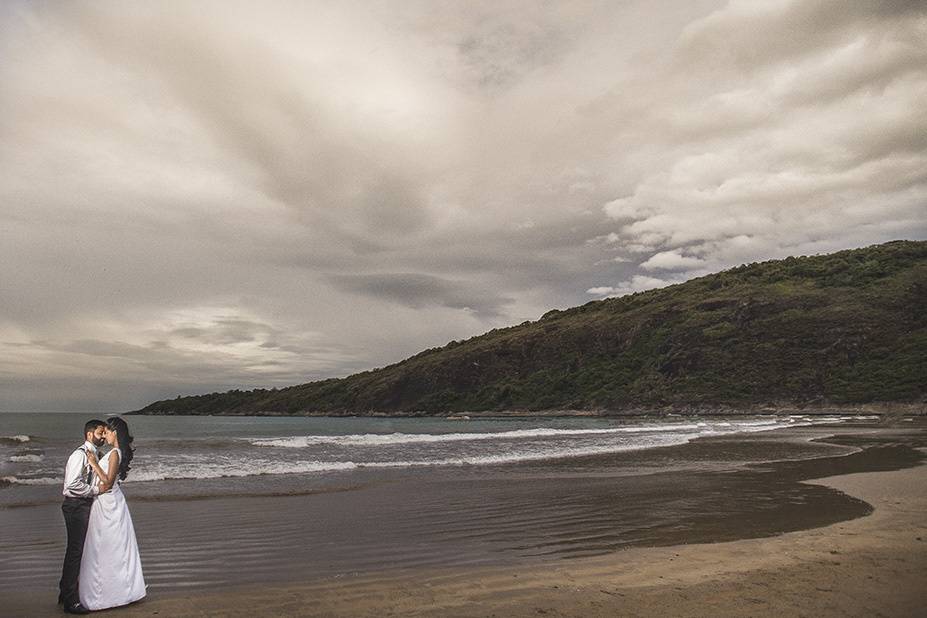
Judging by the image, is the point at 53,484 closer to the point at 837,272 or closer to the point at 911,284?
the point at 911,284

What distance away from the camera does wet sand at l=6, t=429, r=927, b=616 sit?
6.22 metres

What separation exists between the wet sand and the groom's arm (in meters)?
1.32

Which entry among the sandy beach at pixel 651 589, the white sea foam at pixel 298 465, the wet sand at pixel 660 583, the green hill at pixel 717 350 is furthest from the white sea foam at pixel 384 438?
the green hill at pixel 717 350

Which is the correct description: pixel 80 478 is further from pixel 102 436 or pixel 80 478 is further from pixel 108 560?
pixel 108 560

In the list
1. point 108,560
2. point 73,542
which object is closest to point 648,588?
point 108,560

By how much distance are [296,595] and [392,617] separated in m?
1.53

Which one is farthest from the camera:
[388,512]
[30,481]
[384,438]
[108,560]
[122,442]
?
[384,438]

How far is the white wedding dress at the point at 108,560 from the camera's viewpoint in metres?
6.79

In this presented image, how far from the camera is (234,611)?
652 cm

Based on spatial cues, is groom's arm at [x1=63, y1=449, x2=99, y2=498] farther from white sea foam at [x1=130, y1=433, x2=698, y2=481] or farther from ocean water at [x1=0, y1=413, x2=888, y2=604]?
white sea foam at [x1=130, y1=433, x2=698, y2=481]

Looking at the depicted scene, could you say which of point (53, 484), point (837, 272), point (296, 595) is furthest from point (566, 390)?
point (296, 595)

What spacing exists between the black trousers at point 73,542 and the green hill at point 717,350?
89.6 meters

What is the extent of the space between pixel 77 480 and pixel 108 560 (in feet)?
3.22

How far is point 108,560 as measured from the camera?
689cm
